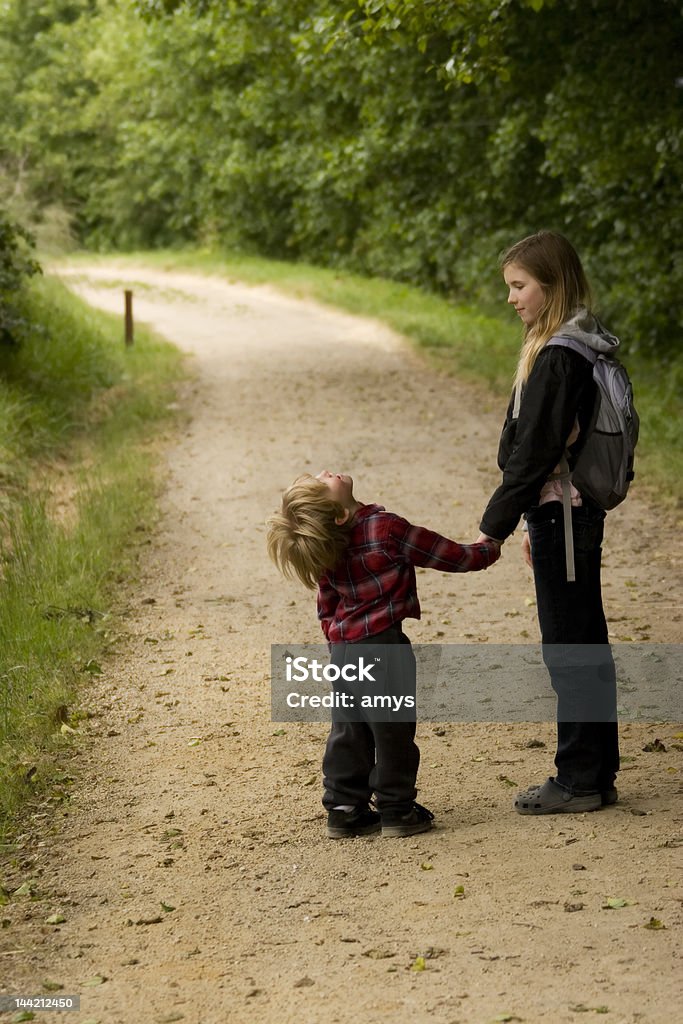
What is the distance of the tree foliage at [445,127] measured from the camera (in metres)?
12.9

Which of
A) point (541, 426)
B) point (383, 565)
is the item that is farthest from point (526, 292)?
point (383, 565)

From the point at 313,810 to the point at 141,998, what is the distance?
4.90ft

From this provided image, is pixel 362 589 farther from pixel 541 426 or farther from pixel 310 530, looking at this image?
pixel 541 426

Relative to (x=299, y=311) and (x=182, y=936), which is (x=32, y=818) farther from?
(x=299, y=311)

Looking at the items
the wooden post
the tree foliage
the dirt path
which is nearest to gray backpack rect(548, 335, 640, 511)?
the dirt path

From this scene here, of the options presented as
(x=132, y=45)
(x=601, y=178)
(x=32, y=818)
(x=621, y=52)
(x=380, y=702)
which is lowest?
(x=32, y=818)

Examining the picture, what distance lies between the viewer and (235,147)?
32.1m

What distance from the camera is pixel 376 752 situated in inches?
179

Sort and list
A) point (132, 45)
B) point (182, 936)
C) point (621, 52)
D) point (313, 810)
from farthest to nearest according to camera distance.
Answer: point (132, 45)
point (621, 52)
point (313, 810)
point (182, 936)

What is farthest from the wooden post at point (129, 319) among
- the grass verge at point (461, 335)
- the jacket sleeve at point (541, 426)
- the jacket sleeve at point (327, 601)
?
the jacket sleeve at point (541, 426)

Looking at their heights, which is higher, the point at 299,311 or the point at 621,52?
the point at 621,52

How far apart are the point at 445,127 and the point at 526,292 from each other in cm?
1498

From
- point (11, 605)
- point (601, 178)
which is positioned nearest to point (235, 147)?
point (601, 178)

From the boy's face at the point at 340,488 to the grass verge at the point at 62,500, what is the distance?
1.90 m
